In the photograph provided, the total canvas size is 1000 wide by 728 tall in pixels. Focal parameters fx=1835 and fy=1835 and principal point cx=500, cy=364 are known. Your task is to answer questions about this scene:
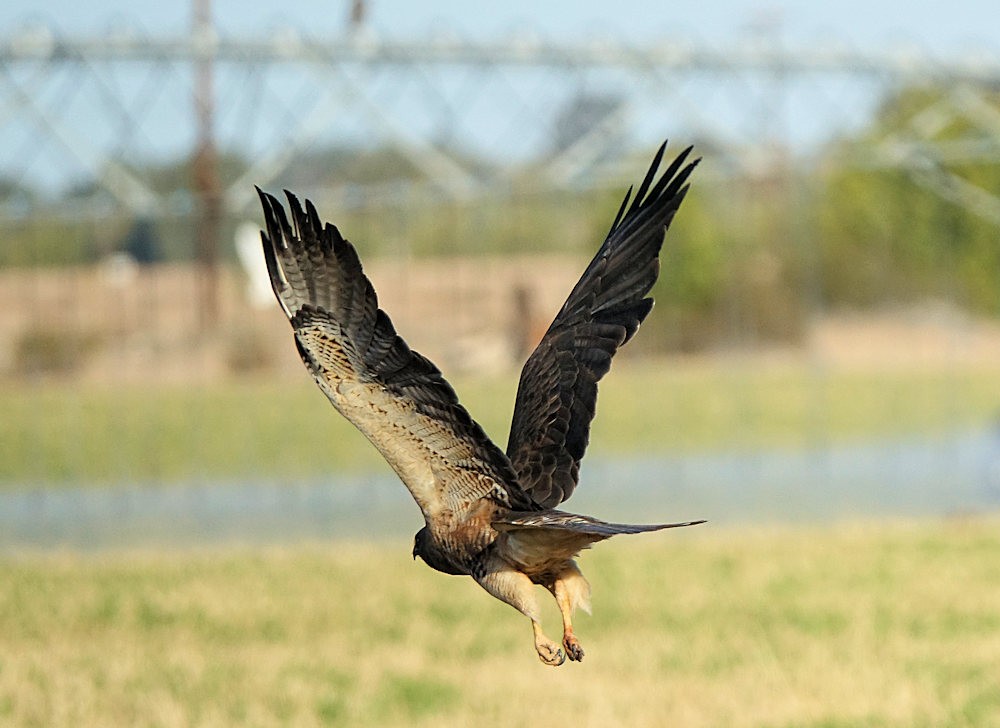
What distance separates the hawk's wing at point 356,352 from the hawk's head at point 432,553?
0.96 ft

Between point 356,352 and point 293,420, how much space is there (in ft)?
54.5

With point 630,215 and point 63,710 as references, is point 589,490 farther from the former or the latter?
point 630,215

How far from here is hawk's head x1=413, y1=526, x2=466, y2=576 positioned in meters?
6.01

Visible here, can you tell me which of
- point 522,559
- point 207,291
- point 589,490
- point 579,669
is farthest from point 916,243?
point 522,559

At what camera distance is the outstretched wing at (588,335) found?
22.4ft

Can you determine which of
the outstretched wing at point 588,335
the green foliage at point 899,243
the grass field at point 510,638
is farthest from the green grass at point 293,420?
the outstretched wing at point 588,335

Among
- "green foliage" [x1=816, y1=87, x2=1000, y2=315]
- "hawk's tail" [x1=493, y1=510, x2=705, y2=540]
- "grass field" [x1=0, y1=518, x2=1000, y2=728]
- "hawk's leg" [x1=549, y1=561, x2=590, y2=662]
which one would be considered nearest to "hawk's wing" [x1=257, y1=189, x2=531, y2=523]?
"hawk's tail" [x1=493, y1=510, x2=705, y2=540]

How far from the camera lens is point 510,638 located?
1238 centimetres

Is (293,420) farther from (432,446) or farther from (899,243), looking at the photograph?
(432,446)

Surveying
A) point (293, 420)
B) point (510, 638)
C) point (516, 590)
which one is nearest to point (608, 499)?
point (293, 420)

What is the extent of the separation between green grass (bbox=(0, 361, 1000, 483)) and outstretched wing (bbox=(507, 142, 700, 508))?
571 inches

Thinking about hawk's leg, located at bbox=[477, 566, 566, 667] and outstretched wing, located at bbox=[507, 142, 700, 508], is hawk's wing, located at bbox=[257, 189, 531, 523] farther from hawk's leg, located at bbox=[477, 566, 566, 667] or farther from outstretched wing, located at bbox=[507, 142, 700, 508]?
outstretched wing, located at bbox=[507, 142, 700, 508]

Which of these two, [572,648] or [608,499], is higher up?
[608,499]

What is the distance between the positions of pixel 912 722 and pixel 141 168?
18.5 meters
